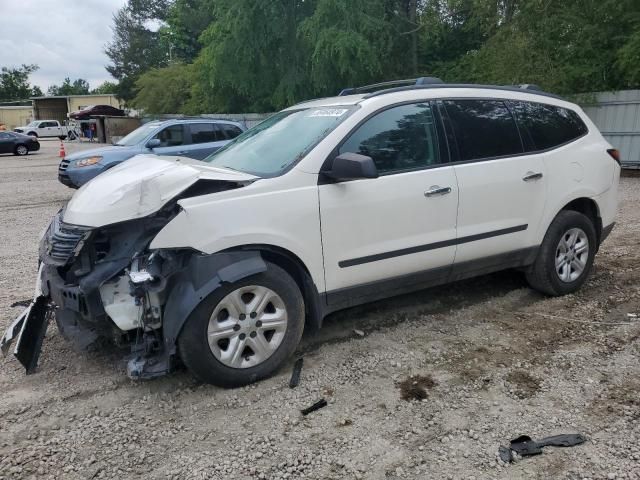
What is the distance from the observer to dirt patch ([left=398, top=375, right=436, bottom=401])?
3299 millimetres

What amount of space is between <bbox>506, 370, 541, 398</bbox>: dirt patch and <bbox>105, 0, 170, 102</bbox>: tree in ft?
178

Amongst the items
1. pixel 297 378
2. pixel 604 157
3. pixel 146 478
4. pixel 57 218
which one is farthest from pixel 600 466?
pixel 57 218

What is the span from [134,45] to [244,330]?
5988 cm

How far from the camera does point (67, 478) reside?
2654 mm

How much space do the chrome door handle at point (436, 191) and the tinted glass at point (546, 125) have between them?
3.63ft

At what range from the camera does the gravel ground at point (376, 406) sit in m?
2.72

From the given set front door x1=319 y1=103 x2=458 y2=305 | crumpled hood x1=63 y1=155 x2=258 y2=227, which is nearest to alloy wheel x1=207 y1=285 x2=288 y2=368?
front door x1=319 y1=103 x2=458 y2=305

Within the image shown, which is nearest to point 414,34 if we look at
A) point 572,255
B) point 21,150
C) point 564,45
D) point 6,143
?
point 564,45

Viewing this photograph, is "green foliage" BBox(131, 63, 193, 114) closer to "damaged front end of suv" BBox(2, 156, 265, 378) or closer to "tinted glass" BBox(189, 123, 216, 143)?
"tinted glass" BBox(189, 123, 216, 143)

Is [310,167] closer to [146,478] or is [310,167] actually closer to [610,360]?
[146,478]

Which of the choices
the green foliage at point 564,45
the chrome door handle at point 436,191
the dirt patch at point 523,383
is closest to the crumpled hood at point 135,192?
the chrome door handle at point 436,191

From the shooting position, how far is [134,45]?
184 ft

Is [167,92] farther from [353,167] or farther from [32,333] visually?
[353,167]

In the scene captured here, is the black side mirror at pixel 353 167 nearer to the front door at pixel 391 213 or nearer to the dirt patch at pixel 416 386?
the front door at pixel 391 213
